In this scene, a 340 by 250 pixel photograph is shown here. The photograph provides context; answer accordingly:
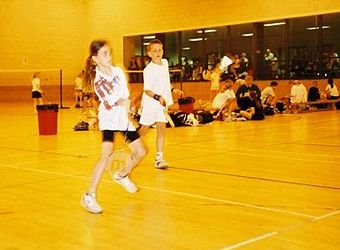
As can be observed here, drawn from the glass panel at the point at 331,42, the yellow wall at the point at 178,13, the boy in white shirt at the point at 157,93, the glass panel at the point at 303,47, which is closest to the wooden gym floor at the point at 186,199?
the boy in white shirt at the point at 157,93

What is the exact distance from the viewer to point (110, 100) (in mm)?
4793

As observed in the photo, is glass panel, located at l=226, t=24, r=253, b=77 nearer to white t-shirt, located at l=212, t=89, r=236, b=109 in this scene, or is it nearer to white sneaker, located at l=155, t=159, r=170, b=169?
white t-shirt, located at l=212, t=89, r=236, b=109

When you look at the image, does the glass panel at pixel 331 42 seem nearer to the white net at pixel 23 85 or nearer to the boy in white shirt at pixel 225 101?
the boy in white shirt at pixel 225 101

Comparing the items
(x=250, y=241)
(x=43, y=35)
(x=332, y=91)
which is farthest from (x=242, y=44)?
(x=250, y=241)

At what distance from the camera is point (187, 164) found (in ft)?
23.8

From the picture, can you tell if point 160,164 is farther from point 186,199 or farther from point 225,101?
point 225,101

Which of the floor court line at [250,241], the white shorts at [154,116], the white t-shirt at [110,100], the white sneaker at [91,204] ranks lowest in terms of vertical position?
the floor court line at [250,241]

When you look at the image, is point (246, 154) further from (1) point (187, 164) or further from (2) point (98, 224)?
(2) point (98, 224)

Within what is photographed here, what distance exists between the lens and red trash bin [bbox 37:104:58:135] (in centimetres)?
1166

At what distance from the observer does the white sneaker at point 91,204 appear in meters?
4.59

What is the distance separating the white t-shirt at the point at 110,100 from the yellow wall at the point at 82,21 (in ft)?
69.3

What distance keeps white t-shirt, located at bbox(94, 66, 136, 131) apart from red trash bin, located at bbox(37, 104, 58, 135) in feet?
23.3

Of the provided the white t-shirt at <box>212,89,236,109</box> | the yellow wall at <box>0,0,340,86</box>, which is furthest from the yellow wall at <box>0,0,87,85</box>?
the white t-shirt at <box>212,89,236,109</box>

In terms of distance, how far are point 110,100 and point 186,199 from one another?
1.19 metres
